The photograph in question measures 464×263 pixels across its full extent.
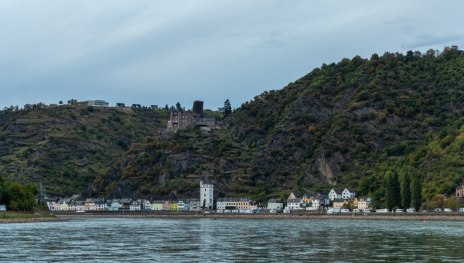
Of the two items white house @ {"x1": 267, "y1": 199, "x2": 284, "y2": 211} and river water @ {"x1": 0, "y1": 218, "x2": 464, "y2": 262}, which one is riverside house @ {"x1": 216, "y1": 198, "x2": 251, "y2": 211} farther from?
river water @ {"x1": 0, "y1": 218, "x2": 464, "y2": 262}

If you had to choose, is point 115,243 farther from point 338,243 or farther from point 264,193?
point 264,193

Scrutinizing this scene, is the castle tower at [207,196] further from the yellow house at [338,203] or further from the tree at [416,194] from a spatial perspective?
the tree at [416,194]

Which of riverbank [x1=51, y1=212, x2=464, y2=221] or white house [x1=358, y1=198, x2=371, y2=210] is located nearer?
riverbank [x1=51, y1=212, x2=464, y2=221]

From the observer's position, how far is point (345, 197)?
585ft

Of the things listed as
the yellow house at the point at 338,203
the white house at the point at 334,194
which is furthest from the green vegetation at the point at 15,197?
the white house at the point at 334,194

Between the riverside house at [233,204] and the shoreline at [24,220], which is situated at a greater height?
the riverside house at [233,204]

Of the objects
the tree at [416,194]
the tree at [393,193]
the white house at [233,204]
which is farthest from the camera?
the white house at [233,204]

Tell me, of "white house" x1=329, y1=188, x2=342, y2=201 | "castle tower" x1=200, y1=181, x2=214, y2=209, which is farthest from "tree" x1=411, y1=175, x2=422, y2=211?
"castle tower" x1=200, y1=181, x2=214, y2=209

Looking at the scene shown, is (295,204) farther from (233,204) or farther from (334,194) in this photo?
(233,204)

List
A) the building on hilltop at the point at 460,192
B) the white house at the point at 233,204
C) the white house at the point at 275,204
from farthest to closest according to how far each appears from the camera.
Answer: the white house at the point at 233,204 < the white house at the point at 275,204 < the building on hilltop at the point at 460,192

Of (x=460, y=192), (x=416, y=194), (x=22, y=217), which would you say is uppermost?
(x=460, y=192)

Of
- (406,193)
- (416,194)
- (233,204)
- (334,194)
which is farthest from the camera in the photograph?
(233,204)

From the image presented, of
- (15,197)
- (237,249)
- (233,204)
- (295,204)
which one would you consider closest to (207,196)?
(233,204)

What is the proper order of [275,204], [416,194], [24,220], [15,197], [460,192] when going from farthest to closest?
[275,204] < [460,192] < [416,194] < [15,197] < [24,220]
